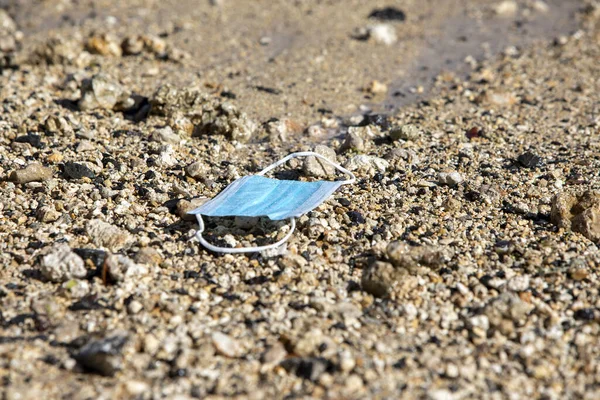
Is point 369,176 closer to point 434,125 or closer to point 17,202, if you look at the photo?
point 434,125

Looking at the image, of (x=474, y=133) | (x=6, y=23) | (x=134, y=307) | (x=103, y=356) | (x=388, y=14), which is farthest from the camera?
(x=388, y=14)

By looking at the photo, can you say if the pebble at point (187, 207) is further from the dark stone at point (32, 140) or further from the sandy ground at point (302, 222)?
the dark stone at point (32, 140)

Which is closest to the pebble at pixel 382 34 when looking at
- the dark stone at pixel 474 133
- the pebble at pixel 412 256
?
the dark stone at pixel 474 133

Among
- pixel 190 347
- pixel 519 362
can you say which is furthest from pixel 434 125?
pixel 190 347

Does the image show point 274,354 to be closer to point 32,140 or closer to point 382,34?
point 32,140

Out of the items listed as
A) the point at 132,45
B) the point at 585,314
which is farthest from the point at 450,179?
the point at 132,45

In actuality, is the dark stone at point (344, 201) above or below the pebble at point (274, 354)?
below
